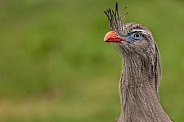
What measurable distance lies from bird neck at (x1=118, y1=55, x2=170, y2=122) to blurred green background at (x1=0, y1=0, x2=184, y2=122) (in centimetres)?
243

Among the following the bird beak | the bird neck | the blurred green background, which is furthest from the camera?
the blurred green background

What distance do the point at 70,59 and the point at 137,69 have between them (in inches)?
172

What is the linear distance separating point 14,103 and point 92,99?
2.63 ft

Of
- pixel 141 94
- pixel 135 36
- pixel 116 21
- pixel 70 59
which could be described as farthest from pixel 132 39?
pixel 70 59

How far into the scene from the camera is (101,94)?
7031 millimetres

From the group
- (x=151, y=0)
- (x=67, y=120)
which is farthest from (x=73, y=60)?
(x=151, y=0)

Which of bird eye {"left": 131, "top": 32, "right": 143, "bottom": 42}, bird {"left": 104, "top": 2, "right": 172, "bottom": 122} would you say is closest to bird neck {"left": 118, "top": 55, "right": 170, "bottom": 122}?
bird {"left": 104, "top": 2, "right": 172, "bottom": 122}

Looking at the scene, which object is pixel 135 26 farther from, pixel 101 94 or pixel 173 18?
pixel 173 18

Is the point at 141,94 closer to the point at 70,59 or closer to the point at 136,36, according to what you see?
the point at 136,36

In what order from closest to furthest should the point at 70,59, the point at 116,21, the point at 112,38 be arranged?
1. the point at 112,38
2. the point at 116,21
3. the point at 70,59

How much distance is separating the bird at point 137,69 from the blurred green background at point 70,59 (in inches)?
96.0

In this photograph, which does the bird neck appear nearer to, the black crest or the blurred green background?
the black crest

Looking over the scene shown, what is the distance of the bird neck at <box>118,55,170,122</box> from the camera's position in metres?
3.62

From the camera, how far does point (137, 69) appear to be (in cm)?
359
